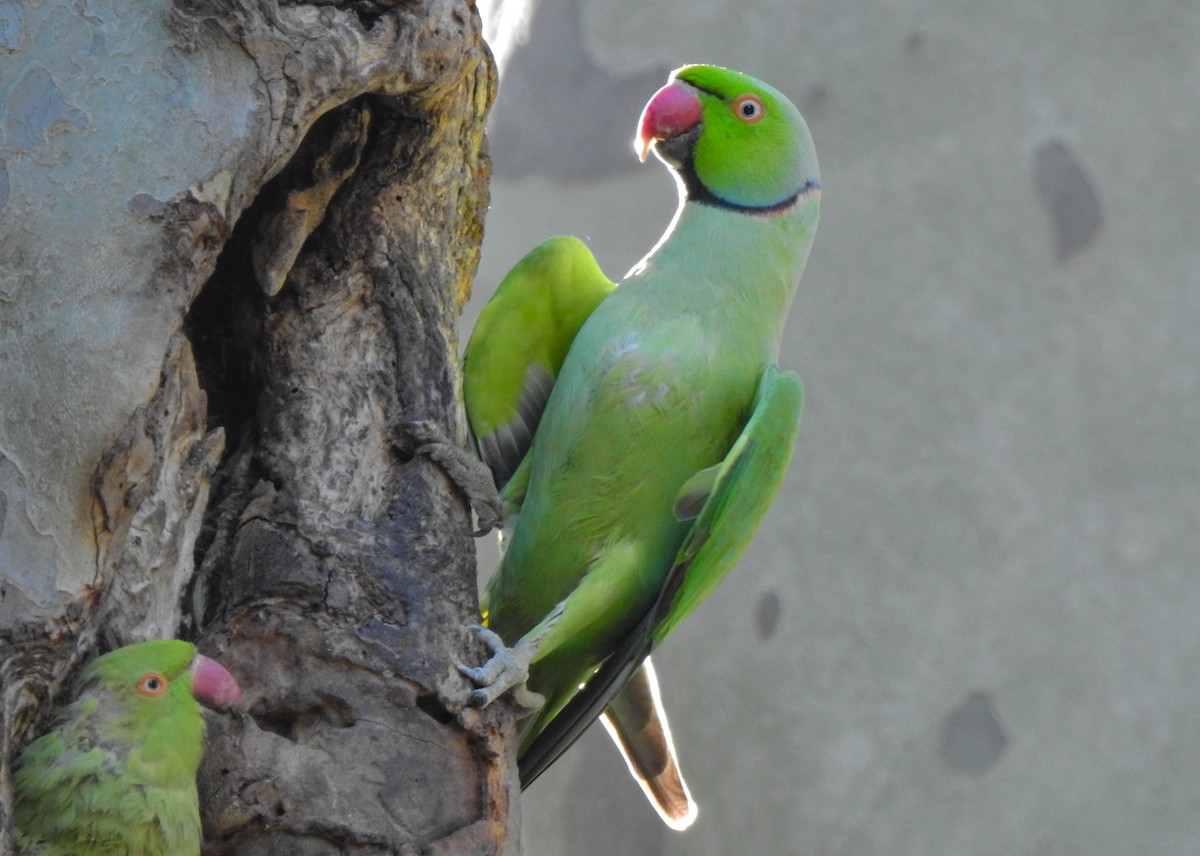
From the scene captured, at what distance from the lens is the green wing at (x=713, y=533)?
179 cm

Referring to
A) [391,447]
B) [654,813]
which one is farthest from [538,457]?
[654,813]

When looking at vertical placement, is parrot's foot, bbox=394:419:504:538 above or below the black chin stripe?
below

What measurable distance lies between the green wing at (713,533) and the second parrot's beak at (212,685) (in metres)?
0.63

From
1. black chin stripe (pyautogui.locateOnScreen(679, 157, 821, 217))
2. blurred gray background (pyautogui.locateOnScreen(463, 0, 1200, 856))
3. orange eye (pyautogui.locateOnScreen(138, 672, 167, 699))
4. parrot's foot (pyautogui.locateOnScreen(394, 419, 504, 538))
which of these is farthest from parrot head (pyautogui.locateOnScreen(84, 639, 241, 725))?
blurred gray background (pyautogui.locateOnScreen(463, 0, 1200, 856))

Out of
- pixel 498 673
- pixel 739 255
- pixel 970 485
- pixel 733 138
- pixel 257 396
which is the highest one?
pixel 733 138

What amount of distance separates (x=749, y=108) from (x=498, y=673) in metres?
1.10

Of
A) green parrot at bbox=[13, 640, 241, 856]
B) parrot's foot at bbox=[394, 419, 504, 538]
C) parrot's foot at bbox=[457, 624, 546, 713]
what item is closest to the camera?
green parrot at bbox=[13, 640, 241, 856]

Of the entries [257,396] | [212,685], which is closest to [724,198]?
[257,396]

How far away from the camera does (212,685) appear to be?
50.0 inches

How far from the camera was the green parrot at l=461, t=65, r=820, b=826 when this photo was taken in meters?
1.81

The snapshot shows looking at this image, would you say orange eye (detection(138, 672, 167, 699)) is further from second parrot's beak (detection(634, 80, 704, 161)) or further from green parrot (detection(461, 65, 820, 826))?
second parrot's beak (detection(634, 80, 704, 161))

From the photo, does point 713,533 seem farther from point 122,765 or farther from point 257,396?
point 122,765

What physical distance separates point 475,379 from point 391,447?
47 centimetres

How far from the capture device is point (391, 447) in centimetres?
163
